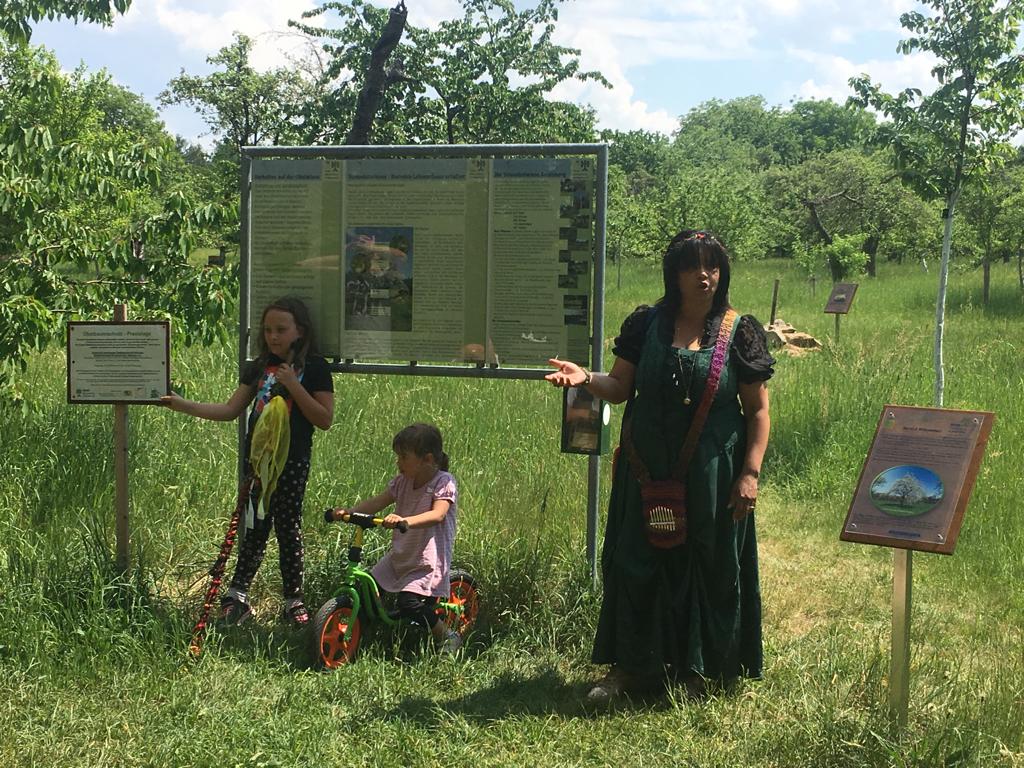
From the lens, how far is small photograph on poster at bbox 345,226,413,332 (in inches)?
189

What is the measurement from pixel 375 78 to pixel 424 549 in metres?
11.7

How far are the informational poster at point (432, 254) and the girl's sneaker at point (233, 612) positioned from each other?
120 centimetres

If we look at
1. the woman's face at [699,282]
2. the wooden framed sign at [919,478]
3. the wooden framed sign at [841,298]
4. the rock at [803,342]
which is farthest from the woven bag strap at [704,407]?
the rock at [803,342]

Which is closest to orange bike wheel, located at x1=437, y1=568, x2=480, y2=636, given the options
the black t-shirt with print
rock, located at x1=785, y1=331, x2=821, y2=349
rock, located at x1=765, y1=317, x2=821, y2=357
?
the black t-shirt with print

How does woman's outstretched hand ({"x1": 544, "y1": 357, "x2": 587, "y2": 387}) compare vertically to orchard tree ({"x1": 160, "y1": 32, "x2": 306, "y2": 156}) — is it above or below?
below

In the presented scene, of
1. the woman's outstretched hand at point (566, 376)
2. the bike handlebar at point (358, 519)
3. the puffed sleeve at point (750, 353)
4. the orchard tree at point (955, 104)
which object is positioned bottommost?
the bike handlebar at point (358, 519)

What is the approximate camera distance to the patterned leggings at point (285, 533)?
→ 15.2 feet

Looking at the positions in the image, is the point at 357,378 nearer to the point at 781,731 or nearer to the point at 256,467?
the point at 256,467

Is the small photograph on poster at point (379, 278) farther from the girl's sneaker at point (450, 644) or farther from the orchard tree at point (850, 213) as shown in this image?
the orchard tree at point (850, 213)

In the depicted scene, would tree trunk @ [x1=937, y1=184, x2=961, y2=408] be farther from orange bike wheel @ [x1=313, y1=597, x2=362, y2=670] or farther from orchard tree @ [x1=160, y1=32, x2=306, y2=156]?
orchard tree @ [x1=160, y1=32, x2=306, y2=156]

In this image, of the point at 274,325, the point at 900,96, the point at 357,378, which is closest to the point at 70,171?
the point at 274,325

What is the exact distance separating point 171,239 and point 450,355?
6.85 feet

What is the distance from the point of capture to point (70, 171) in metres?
5.93

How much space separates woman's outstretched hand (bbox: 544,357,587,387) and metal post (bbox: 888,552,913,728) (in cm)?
127
